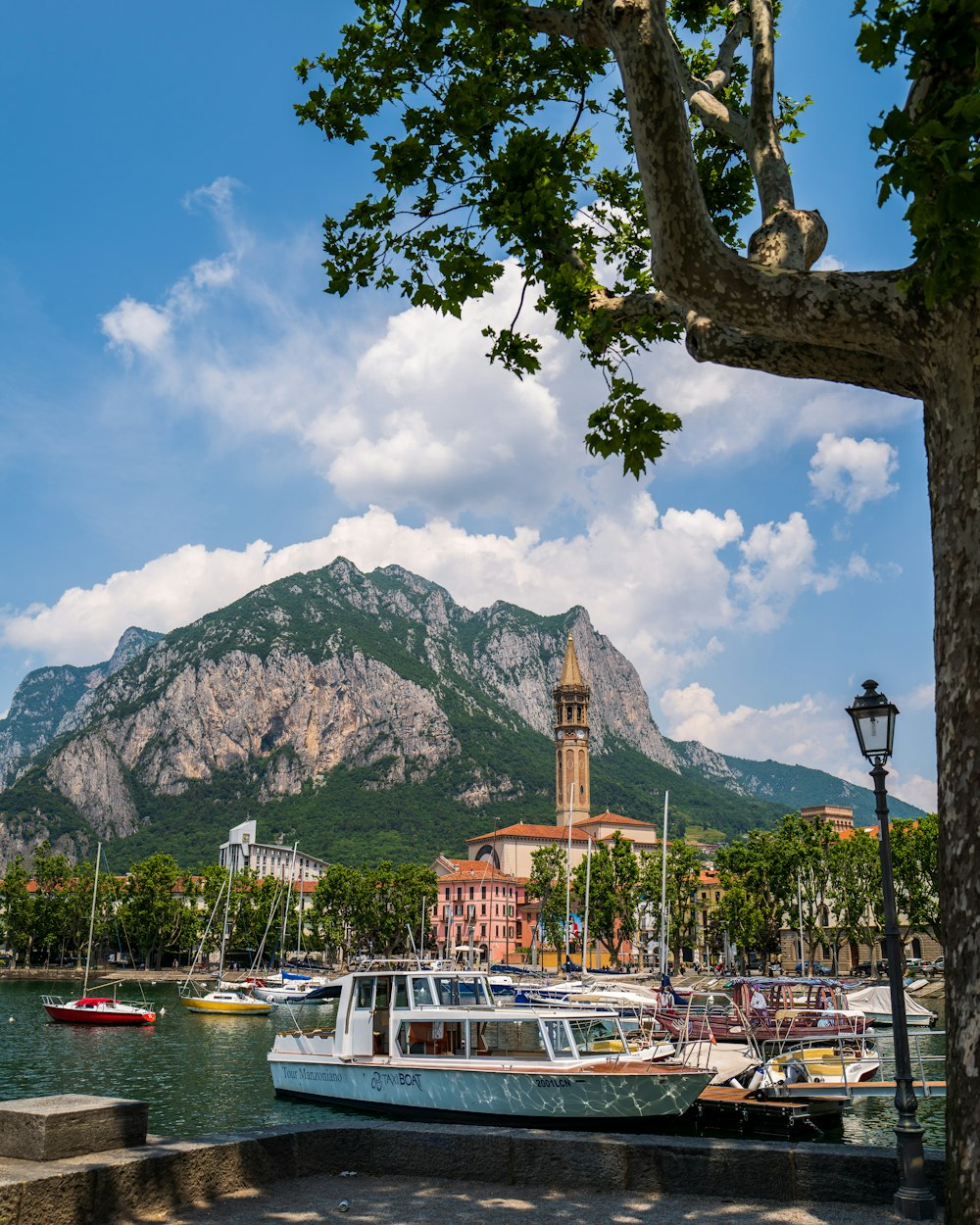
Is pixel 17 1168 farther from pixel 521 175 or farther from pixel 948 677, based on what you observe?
pixel 521 175

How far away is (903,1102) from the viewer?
27.7 ft

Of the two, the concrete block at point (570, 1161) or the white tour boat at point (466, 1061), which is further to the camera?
the white tour boat at point (466, 1061)

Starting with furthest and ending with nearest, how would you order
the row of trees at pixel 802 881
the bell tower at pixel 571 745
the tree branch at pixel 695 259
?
the bell tower at pixel 571 745 → the row of trees at pixel 802 881 → the tree branch at pixel 695 259

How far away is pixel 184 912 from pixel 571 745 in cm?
6463

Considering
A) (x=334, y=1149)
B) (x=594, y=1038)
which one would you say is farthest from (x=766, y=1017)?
(x=334, y=1149)

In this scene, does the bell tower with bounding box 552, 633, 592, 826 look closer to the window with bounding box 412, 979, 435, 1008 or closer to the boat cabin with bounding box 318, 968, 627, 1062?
the boat cabin with bounding box 318, 968, 627, 1062

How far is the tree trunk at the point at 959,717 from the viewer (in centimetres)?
489

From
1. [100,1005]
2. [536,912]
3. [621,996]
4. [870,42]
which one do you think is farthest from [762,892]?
[870,42]

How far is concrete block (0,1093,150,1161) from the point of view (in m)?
6.48

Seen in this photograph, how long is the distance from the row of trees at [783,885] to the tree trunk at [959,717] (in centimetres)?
6689

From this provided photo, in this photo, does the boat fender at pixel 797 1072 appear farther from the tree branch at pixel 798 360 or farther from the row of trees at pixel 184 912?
the row of trees at pixel 184 912

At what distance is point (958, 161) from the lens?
15.8ft

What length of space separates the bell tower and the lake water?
89.2 meters

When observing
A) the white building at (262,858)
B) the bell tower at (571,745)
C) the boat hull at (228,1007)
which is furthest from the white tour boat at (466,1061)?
the white building at (262,858)
